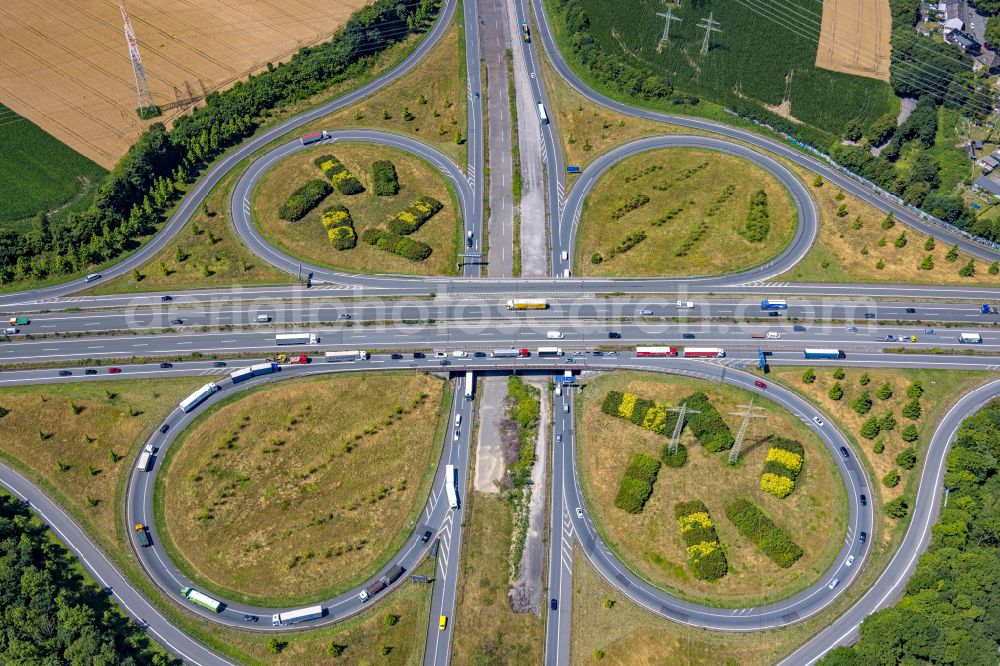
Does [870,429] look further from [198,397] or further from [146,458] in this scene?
[146,458]

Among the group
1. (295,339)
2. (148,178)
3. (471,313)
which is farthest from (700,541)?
(148,178)

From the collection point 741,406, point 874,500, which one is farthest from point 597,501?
point 874,500

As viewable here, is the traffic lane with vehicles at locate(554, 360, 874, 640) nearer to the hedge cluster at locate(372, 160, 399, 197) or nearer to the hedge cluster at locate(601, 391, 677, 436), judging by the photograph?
the hedge cluster at locate(601, 391, 677, 436)

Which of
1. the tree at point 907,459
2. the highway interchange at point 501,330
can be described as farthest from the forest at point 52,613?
the tree at point 907,459

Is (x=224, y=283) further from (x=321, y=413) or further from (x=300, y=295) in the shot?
(x=321, y=413)

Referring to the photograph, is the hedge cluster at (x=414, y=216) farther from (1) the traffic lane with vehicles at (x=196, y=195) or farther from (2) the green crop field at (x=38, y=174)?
(2) the green crop field at (x=38, y=174)
